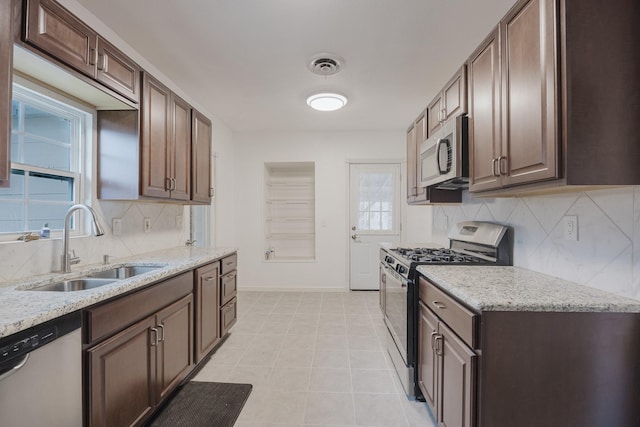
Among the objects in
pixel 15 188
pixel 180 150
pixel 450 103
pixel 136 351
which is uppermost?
pixel 450 103

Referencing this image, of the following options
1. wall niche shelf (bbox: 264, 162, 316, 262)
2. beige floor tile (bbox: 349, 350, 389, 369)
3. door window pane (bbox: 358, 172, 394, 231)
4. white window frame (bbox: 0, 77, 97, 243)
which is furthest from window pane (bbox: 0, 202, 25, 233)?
door window pane (bbox: 358, 172, 394, 231)

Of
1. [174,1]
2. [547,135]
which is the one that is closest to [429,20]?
[547,135]

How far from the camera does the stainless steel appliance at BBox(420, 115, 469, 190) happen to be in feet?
6.26

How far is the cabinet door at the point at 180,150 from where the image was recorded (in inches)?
94.3

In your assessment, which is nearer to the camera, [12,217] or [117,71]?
[12,217]

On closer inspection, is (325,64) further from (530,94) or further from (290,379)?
(290,379)

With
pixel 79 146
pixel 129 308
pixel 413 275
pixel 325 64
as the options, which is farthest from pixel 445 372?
pixel 79 146

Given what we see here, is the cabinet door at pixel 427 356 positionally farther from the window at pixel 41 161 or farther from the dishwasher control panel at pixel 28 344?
the window at pixel 41 161

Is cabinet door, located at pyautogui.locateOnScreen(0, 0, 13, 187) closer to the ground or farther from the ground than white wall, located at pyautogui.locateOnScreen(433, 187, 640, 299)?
farther from the ground

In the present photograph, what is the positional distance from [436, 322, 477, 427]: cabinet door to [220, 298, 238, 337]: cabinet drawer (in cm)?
185

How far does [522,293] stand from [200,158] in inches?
108

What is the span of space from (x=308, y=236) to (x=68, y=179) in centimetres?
359

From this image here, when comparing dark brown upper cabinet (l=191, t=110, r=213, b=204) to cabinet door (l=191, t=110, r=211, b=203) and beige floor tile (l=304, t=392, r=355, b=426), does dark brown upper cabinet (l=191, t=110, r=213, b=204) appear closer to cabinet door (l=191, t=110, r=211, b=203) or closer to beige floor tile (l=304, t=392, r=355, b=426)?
cabinet door (l=191, t=110, r=211, b=203)

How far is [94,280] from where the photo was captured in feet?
5.61
